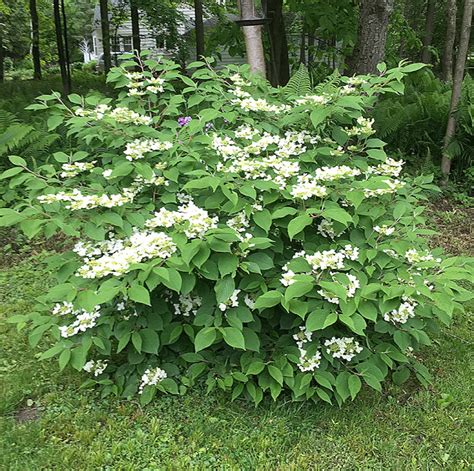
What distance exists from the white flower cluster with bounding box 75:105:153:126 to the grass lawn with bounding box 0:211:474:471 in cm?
137

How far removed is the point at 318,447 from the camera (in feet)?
7.72

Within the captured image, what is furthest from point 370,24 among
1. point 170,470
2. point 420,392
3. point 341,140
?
point 170,470

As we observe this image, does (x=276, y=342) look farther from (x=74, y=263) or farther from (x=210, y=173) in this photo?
(x=74, y=263)

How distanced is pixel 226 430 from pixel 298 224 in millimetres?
1025

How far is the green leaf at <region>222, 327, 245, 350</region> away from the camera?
7.15ft

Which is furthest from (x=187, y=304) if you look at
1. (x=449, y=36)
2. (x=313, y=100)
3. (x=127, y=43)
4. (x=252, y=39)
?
(x=127, y=43)

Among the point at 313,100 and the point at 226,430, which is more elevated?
the point at 313,100

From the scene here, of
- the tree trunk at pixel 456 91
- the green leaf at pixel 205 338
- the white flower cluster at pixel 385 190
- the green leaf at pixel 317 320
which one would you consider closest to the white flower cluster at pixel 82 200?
the green leaf at pixel 205 338

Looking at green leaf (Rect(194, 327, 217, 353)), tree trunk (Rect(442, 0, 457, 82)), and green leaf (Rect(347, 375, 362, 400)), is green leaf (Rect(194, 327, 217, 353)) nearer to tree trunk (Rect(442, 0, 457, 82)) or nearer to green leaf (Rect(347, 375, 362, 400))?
green leaf (Rect(347, 375, 362, 400))

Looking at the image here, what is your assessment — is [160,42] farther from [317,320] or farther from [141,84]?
[317,320]

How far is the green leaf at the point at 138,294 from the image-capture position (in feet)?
6.43

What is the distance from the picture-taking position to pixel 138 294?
1.99 metres

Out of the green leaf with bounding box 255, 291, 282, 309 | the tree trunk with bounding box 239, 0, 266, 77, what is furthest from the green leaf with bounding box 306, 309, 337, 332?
the tree trunk with bounding box 239, 0, 266, 77

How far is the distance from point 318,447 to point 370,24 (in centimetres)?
464
